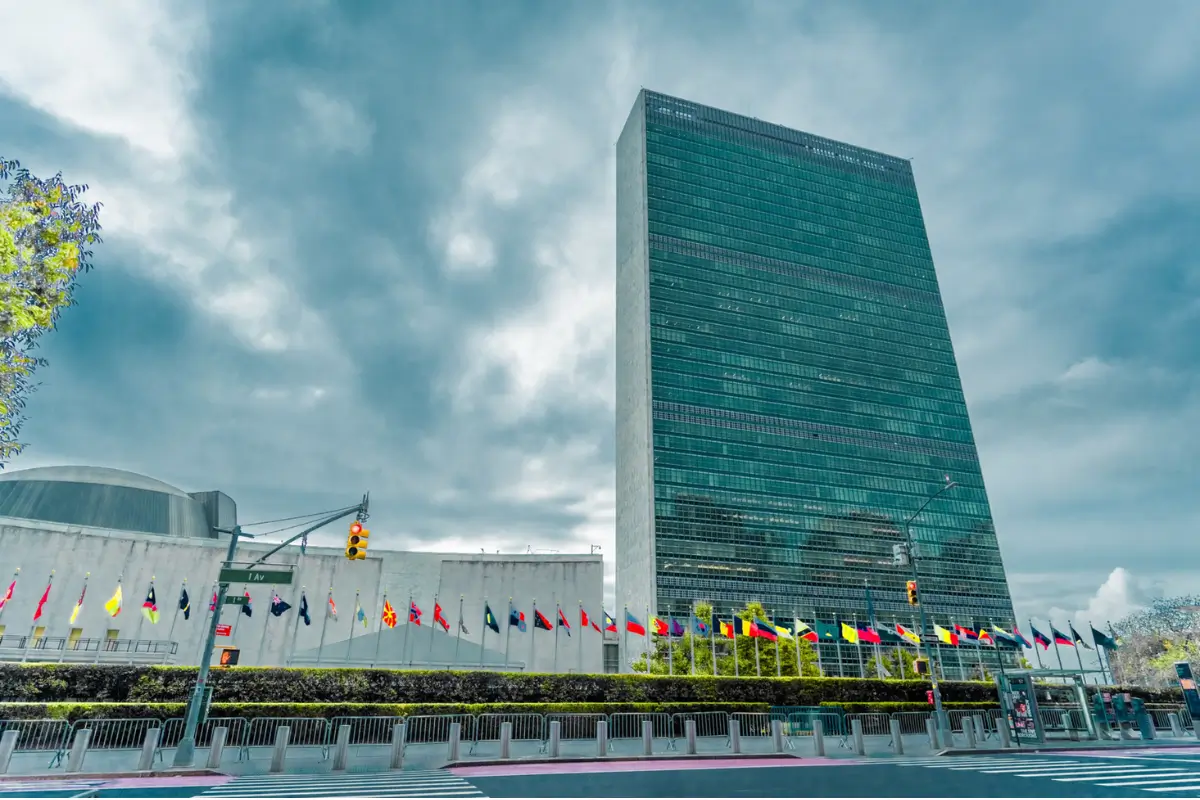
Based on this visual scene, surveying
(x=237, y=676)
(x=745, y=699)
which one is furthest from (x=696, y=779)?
(x=237, y=676)

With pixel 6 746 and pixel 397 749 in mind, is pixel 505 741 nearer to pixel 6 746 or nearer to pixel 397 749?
pixel 397 749

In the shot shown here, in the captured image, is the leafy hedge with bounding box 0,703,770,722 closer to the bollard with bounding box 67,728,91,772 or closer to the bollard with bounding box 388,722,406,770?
the bollard with bounding box 67,728,91,772

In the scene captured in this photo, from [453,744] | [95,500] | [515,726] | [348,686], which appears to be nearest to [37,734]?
[348,686]

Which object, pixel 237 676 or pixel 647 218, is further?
pixel 647 218

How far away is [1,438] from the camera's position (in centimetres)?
1362

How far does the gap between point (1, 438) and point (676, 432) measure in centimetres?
11265

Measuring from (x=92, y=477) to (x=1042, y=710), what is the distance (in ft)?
341

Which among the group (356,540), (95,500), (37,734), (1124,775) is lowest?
(1124,775)

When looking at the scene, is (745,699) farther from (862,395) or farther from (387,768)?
(862,395)

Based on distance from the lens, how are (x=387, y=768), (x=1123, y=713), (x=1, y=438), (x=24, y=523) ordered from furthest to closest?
(x=24, y=523) → (x=1123, y=713) → (x=387, y=768) → (x=1, y=438)

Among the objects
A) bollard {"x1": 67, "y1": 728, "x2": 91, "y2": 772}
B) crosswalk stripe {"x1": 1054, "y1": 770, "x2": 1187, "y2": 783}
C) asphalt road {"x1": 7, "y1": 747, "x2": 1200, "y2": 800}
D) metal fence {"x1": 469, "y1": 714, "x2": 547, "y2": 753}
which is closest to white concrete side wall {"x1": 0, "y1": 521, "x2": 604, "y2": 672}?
metal fence {"x1": 469, "y1": 714, "x2": 547, "y2": 753}

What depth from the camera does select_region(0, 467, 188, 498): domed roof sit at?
8306cm

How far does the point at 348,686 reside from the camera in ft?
96.7

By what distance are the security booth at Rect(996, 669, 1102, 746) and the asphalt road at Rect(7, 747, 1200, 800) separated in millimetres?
6860
